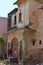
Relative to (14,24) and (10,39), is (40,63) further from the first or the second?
(14,24)

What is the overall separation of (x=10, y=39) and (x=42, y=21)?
206 inches

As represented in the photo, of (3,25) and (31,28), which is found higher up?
(31,28)

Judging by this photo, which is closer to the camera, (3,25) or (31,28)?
(31,28)

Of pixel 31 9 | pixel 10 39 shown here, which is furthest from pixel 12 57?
pixel 31 9

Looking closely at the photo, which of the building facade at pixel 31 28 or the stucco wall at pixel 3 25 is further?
the stucco wall at pixel 3 25

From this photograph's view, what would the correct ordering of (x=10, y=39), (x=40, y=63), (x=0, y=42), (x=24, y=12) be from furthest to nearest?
(x=0, y=42)
(x=10, y=39)
(x=24, y=12)
(x=40, y=63)

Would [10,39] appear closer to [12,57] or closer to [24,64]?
[12,57]

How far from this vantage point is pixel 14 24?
27.5 m

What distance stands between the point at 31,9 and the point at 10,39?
4930 millimetres

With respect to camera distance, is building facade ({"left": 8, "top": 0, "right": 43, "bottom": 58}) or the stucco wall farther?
the stucco wall

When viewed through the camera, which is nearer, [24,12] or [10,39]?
[24,12]

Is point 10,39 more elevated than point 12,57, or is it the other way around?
point 10,39

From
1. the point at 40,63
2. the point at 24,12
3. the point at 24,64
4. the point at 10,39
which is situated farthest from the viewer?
the point at 10,39

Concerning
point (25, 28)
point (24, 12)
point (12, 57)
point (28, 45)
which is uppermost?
point (24, 12)
